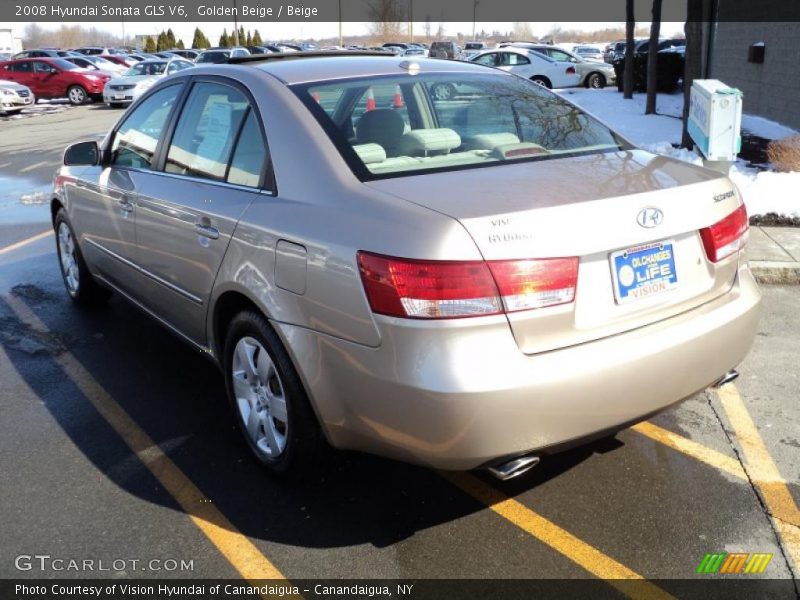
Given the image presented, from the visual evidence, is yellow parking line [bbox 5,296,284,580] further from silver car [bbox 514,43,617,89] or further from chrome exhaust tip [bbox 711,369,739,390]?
silver car [bbox 514,43,617,89]

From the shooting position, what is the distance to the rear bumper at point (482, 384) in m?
2.52

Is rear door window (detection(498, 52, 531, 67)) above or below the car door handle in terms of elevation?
above

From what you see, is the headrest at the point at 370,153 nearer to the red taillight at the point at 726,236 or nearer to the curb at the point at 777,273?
the red taillight at the point at 726,236

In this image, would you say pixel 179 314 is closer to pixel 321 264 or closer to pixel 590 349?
pixel 321 264

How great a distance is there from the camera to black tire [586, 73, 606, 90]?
25.9 metres

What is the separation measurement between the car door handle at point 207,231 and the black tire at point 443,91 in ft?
4.07

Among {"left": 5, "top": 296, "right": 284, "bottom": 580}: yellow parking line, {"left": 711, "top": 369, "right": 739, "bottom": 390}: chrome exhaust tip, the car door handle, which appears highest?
the car door handle

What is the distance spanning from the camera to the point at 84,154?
5062 millimetres

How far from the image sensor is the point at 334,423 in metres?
2.91

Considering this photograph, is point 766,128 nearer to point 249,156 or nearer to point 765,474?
point 765,474

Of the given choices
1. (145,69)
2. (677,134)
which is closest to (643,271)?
(677,134)

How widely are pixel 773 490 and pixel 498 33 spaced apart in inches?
6486

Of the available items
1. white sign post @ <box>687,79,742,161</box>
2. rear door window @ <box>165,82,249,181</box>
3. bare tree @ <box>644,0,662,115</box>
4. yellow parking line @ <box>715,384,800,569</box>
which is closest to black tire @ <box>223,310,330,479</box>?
rear door window @ <box>165,82,249,181</box>

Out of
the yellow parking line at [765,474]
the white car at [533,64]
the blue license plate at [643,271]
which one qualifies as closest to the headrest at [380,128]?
the blue license plate at [643,271]
